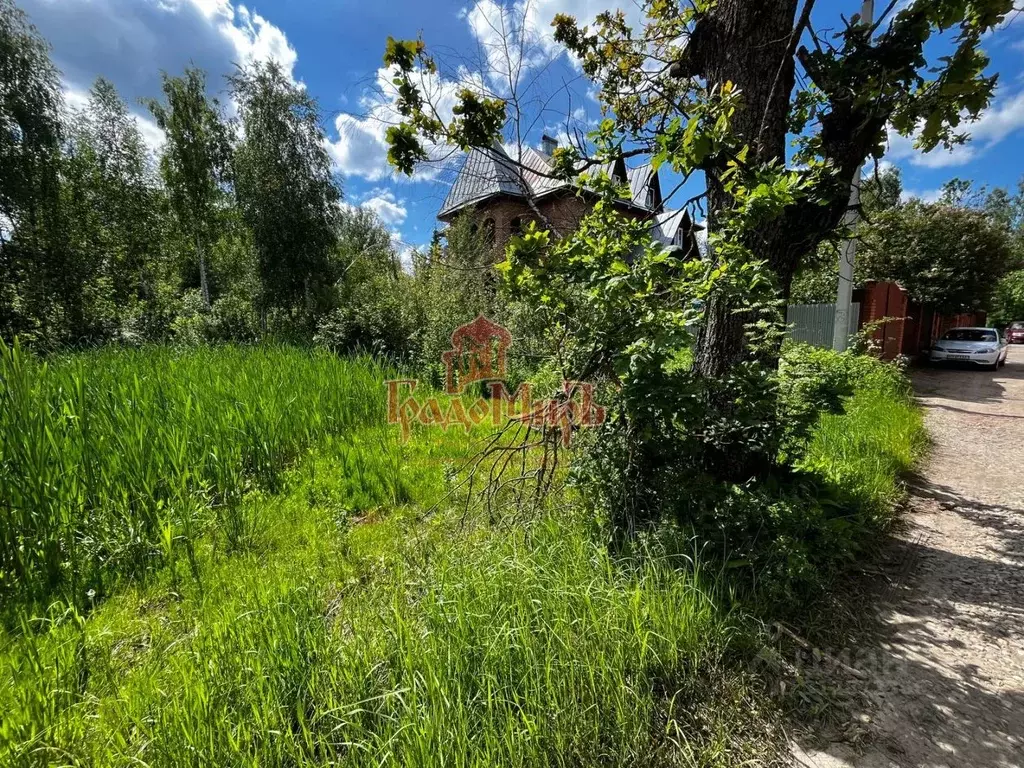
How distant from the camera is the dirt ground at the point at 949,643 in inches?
62.6

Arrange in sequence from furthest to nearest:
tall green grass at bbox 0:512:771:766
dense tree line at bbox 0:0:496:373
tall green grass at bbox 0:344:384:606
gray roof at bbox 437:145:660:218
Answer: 1. dense tree line at bbox 0:0:496:373
2. gray roof at bbox 437:145:660:218
3. tall green grass at bbox 0:344:384:606
4. tall green grass at bbox 0:512:771:766

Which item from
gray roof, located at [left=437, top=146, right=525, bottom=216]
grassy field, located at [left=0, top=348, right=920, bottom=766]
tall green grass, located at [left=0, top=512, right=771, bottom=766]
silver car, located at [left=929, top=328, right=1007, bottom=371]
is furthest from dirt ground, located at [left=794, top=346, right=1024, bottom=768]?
silver car, located at [left=929, top=328, right=1007, bottom=371]

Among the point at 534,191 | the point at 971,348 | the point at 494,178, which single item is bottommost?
the point at 971,348

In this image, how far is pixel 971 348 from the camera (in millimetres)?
12867

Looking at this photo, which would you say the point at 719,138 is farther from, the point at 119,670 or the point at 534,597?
the point at 119,670

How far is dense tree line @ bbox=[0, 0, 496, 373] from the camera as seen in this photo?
9289 mm

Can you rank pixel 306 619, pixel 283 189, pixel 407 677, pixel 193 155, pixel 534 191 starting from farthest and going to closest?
pixel 193 155 → pixel 283 189 → pixel 534 191 → pixel 306 619 → pixel 407 677

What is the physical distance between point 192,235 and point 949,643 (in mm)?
20548

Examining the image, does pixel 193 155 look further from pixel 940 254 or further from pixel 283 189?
pixel 940 254

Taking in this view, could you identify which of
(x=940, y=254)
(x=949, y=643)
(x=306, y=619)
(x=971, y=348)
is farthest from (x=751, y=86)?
(x=971, y=348)

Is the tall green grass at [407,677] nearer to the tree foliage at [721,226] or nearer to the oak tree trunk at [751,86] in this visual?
the tree foliage at [721,226]

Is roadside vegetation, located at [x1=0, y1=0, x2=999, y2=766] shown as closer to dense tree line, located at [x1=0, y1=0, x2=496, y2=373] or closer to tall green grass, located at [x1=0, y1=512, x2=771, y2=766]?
tall green grass, located at [x1=0, y1=512, x2=771, y2=766]

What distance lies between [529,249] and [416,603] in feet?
6.61

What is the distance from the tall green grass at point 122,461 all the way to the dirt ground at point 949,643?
11.3 feet
